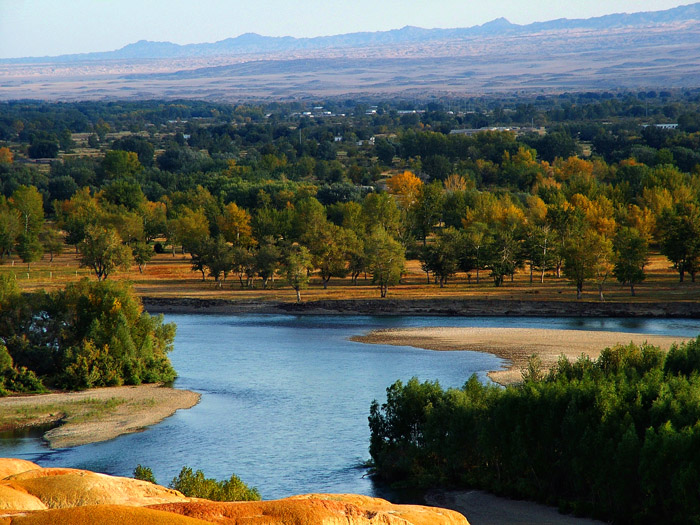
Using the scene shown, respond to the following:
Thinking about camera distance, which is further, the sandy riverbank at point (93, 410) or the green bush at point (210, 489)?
the sandy riverbank at point (93, 410)

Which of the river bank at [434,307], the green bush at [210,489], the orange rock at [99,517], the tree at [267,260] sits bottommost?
the river bank at [434,307]

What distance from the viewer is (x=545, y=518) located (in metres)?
28.5

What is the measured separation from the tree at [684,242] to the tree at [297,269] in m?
27.7

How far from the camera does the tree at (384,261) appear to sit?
72000 mm

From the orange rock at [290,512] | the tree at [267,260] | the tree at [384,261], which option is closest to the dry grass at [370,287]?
the tree at [384,261]

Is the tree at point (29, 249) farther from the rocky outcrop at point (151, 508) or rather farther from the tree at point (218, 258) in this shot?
the rocky outcrop at point (151, 508)

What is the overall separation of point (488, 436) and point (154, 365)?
24.4 metres

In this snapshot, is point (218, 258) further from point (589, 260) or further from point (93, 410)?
point (93, 410)

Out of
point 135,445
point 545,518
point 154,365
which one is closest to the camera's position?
point 545,518

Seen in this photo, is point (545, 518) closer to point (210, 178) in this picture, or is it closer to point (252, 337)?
point (252, 337)

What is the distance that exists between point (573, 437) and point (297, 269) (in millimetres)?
45292

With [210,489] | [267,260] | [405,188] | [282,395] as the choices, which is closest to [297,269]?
[267,260]

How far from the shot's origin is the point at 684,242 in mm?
70812

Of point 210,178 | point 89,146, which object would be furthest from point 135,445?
point 89,146
